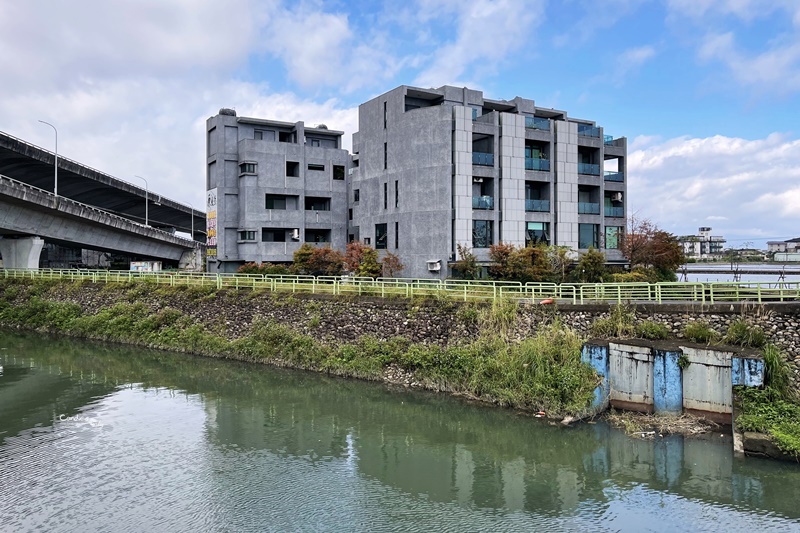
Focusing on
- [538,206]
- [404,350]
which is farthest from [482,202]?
[404,350]

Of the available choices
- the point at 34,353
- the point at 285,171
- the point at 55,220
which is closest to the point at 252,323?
the point at 34,353

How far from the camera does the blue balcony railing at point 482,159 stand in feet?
131

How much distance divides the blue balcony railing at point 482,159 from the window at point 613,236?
11934 mm

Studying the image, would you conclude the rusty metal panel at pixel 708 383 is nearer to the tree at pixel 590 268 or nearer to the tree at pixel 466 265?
the tree at pixel 590 268

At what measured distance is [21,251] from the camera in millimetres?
51469

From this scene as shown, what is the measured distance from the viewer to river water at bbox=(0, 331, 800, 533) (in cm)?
1281

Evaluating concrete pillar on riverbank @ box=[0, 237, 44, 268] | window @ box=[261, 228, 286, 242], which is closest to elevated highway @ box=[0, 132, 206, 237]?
concrete pillar on riverbank @ box=[0, 237, 44, 268]

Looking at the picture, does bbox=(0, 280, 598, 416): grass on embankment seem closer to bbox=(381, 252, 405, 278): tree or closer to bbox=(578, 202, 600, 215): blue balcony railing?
bbox=(381, 252, 405, 278): tree

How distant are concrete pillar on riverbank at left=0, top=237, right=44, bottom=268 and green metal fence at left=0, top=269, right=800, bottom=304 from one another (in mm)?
8890

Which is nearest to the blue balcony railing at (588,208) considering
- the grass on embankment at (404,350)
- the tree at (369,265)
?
the tree at (369,265)

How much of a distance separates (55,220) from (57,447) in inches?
1611

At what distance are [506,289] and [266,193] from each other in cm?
2991

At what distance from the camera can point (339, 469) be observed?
15867 mm

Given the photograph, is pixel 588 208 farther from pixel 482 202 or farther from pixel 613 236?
pixel 482 202
